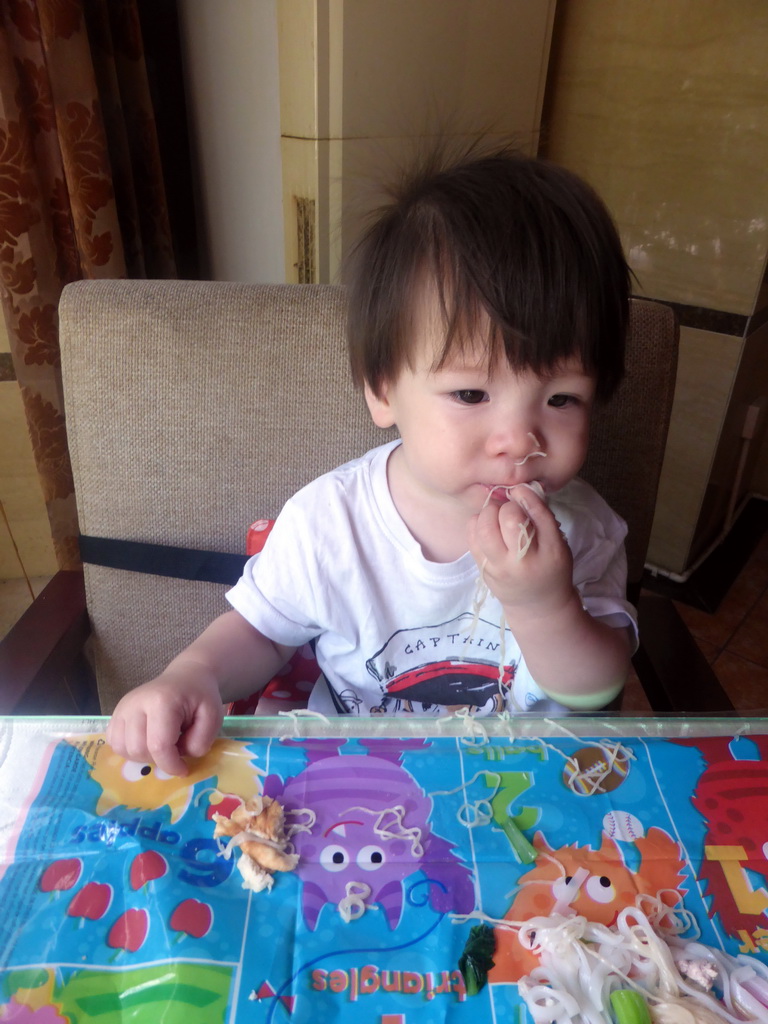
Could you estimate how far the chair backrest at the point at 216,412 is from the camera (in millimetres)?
902

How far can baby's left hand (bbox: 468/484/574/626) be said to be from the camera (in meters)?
0.60

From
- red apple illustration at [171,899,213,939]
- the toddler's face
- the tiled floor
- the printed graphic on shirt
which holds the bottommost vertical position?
the tiled floor

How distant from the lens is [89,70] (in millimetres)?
1308

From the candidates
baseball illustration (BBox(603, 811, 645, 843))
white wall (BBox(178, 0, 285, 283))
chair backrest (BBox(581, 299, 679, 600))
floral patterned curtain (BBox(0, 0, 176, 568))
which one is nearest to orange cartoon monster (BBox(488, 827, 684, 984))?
baseball illustration (BBox(603, 811, 645, 843))

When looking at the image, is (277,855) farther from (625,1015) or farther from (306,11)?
(306,11)

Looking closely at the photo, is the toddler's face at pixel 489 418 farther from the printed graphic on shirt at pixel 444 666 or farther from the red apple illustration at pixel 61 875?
the red apple illustration at pixel 61 875

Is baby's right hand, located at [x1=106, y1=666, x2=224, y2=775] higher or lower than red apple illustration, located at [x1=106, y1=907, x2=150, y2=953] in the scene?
higher

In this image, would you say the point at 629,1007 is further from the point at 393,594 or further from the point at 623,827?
the point at 393,594

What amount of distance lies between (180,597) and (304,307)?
0.44 meters

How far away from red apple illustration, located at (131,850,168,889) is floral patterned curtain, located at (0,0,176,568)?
1229mm

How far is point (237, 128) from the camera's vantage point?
4.71 feet

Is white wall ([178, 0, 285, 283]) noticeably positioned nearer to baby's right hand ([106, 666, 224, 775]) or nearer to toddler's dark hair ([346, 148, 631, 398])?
toddler's dark hair ([346, 148, 631, 398])

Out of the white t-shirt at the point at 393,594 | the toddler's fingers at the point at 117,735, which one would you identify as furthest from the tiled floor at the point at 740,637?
the toddler's fingers at the point at 117,735

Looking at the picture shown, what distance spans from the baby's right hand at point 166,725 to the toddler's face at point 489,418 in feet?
0.99
